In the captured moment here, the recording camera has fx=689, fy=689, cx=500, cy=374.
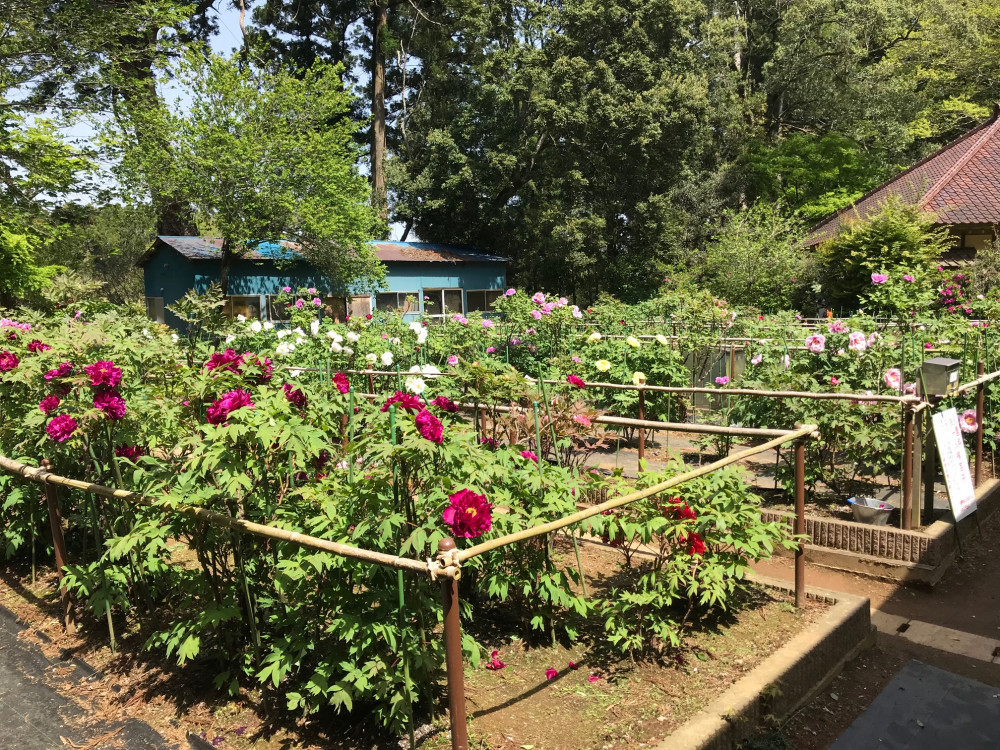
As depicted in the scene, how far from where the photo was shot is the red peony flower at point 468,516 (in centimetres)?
218

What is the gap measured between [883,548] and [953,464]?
81cm

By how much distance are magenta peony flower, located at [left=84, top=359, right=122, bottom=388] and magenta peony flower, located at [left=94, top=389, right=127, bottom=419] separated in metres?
0.04

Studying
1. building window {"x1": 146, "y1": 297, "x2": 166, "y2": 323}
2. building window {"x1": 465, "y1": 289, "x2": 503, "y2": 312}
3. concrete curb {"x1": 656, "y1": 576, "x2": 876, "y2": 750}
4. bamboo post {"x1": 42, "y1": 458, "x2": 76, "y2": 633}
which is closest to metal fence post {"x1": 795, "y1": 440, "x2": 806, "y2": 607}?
concrete curb {"x1": 656, "y1": 576, "x2": 876, "y2": 750}

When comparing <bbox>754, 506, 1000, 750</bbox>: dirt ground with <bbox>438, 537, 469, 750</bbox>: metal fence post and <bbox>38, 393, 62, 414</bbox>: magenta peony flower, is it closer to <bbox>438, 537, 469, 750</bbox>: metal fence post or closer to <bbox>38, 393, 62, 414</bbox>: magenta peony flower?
<bbox>438, 537, 469, 750</bbox>: metal fence post

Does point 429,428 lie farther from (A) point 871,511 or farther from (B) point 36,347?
(A) point 871,511

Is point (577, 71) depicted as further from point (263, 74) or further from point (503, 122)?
point (263, 74)

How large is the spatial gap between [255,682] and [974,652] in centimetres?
380

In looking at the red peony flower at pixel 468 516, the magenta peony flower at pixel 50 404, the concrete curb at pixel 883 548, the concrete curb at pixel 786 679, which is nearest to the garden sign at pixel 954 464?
the concrete curb at pixel 883 548

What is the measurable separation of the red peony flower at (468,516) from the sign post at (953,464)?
3.99 metres

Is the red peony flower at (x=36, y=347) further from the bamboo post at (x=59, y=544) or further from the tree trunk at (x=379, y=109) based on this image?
the tree trunk at (x=379, y=109)

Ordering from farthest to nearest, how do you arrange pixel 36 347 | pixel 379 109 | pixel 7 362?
pixel 379 109 → pixel 36 347 → pixel 7 362

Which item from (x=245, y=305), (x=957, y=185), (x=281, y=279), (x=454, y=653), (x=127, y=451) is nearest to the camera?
(x=454, y=653)

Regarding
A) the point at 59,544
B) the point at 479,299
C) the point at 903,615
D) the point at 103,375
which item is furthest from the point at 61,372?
the point at 479,299

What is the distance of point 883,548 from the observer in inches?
189
